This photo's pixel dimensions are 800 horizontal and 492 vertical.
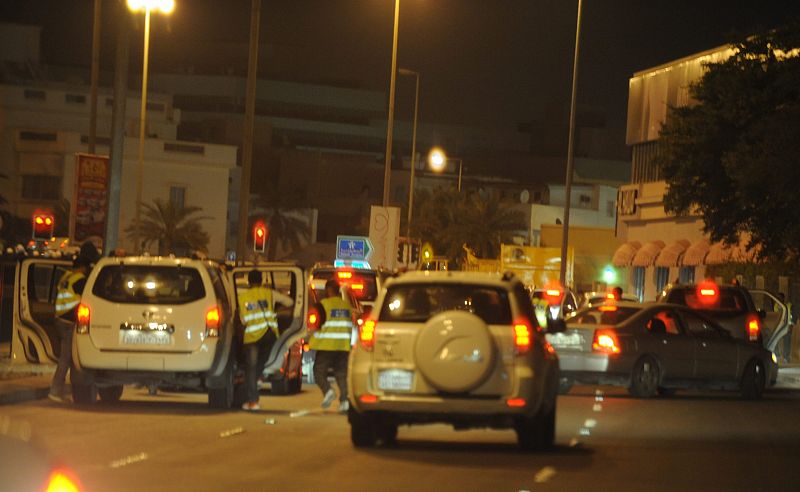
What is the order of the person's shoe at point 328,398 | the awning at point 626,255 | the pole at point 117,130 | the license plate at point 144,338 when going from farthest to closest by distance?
1. the awning at point 626,255
2. the pole at point 117,130
3. the person's shoe at point 328,398
4. the license plate at point 144,338

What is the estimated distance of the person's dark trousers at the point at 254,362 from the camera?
1894 cm

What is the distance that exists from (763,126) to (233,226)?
6514 centimetres

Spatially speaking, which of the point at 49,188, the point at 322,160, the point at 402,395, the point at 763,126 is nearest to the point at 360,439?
the point at 402,395

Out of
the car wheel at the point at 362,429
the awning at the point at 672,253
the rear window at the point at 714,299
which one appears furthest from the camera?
the awning at the point at 672,253

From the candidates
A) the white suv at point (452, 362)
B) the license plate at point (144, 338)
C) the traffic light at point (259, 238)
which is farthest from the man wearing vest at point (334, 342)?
the traffic light at point (259, 238)

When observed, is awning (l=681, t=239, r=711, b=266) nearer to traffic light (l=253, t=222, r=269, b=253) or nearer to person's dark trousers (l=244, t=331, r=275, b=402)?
traffic light (l=253, t=222, r=269, b=253)

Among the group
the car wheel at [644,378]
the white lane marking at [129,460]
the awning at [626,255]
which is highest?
the awning at [626,255]

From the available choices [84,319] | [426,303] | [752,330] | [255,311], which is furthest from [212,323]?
[752,330]

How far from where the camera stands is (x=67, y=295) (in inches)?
780

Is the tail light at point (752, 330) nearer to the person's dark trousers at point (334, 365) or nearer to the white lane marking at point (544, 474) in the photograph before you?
the person's dark trousers at point (334, 365)

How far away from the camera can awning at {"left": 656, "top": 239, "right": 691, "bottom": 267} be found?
60.4 meters

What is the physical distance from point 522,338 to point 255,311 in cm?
558

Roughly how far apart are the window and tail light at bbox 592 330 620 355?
63366 millimetres

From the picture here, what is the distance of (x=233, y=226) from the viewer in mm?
95625
